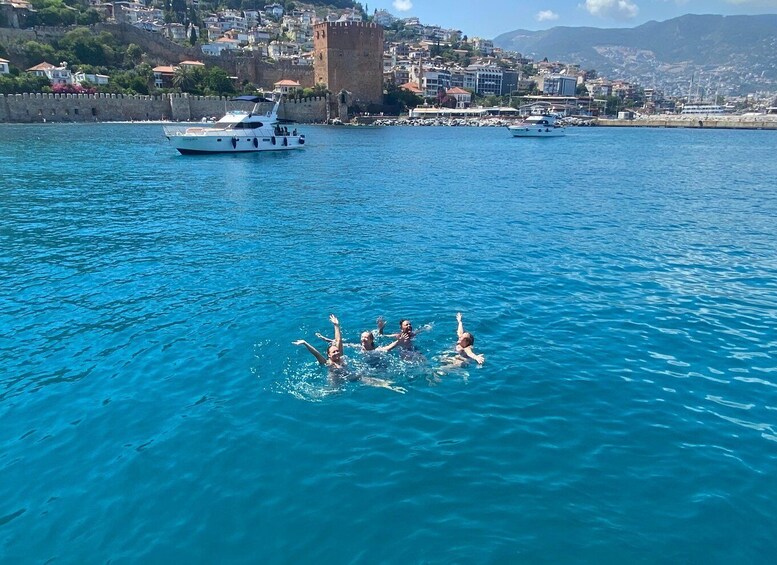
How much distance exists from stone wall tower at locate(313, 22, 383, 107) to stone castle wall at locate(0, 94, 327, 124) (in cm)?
1072

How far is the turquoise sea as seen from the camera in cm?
589

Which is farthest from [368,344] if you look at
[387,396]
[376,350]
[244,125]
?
[244,125]

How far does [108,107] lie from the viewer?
253 feet

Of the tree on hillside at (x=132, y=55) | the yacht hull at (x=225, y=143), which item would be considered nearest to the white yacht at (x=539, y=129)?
the yacht hull at (x=225, y=143)

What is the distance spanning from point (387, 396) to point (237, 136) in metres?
37.2

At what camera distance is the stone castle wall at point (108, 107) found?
228 ft

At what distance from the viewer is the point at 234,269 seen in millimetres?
14234

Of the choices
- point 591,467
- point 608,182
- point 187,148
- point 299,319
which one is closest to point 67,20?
point 187,148

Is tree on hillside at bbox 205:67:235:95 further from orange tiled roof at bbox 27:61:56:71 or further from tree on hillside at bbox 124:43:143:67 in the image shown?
orange tiled roof at bbox 27:61:56:71

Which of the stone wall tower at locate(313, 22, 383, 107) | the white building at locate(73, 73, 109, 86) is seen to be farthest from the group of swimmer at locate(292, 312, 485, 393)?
the stone wall tower at locate(313, 22, 383, 107)

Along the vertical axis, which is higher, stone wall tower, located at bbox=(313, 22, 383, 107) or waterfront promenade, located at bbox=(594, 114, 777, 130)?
stone wall tower, located at bbox=(313, 22, 383, 107)

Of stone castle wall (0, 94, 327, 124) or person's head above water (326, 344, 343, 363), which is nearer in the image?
person's head above water (326, 344, 343, 363)

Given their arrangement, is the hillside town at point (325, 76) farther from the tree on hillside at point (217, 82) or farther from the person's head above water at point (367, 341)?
the person's head above water at point (367, 341)

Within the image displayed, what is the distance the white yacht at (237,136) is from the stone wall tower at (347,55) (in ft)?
183
